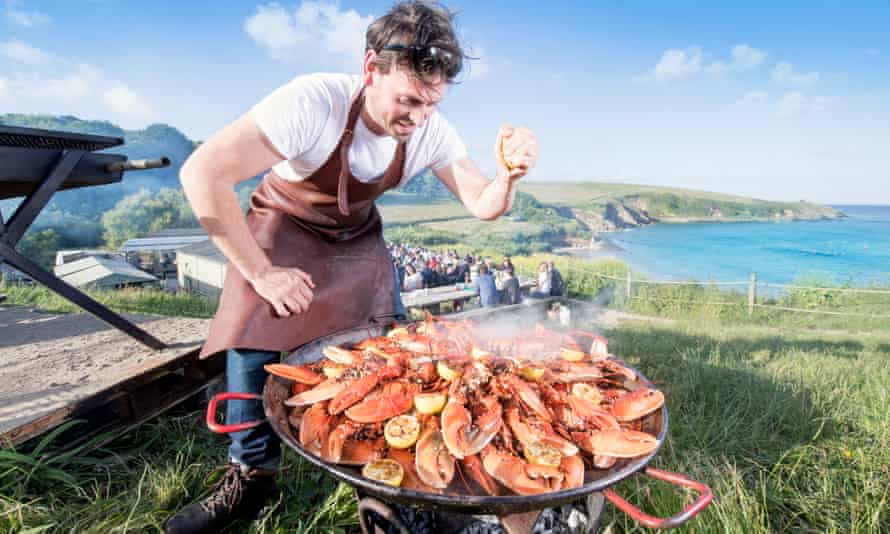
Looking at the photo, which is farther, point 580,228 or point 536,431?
point 580,228

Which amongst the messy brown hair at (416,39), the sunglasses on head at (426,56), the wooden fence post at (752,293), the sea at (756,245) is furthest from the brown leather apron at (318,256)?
the sea at (756,245)

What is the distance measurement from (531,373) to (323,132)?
4.78 feet

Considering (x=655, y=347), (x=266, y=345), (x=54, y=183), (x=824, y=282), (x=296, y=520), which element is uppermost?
(x=54, y=183)

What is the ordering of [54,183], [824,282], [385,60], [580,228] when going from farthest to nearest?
[580,228] → [824,282] → [54,183] → [385,60]

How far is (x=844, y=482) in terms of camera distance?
3207 mm

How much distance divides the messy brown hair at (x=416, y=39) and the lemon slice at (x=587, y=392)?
4.63 ft

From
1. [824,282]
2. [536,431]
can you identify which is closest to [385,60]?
[536,431]

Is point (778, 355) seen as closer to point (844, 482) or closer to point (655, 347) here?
point (655, 347)

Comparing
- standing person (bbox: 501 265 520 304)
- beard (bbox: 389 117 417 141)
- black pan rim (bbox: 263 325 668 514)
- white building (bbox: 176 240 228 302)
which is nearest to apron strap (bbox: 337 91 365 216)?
beard (bbox: 389 117 417 141)

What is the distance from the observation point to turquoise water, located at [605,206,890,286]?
48375 millimetres

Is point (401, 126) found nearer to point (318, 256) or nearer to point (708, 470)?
point (318, 256)

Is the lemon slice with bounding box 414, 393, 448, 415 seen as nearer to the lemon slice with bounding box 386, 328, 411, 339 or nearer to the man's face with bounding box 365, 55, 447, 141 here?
the lemon slice with bounding box 386, 328, 411, 339

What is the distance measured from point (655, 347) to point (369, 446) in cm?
729

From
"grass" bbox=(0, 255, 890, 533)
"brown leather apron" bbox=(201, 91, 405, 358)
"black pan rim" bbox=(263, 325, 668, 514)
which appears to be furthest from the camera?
"grass" bbox=(0, 255, 890, 533)
